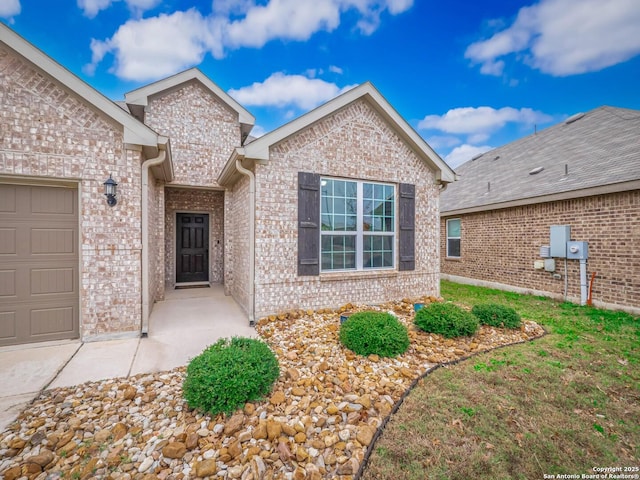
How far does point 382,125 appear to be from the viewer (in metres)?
6.45

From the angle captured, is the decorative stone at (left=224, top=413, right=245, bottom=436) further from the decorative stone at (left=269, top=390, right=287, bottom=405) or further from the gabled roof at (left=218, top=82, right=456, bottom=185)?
the gabled roof at (left=218, top=82, right=456, bottom=185)

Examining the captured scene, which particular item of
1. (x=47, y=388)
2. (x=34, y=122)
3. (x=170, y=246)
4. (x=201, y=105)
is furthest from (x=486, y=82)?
(x=47, y=388)

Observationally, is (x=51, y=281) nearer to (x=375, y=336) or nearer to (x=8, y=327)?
(x=8, y=327)

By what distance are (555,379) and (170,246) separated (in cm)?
868

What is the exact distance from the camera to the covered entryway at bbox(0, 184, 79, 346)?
397 cm

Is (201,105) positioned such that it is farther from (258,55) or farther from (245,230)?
(258,55)

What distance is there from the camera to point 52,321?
13.8ft

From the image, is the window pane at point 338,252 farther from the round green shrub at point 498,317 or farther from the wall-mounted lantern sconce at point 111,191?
the wall-mounted lantern sconce at point 111,191

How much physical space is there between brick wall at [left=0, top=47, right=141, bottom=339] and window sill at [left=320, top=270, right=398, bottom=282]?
340cm

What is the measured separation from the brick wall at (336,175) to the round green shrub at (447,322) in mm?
1833

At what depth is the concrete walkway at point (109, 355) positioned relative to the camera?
121 inches

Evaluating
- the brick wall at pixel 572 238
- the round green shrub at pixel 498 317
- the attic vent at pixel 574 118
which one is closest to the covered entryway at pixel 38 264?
the round green shrub at pixel 498 317

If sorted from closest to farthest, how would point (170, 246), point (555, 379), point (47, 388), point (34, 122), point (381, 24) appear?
point (47, 388) → point (555, 379) → point (34, 122) → point (170, 246) → point (381, 24)

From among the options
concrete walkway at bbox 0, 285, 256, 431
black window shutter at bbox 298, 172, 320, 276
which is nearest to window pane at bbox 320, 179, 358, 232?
black window shutter at bbox 298, 172, 320, 276
